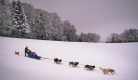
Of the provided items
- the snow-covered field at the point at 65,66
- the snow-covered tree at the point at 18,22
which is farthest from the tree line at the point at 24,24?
the snow-covered field at the point at 65,66

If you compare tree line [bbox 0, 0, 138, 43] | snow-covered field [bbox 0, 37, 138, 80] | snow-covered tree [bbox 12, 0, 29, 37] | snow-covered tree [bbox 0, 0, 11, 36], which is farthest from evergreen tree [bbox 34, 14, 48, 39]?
snow-covered field [bbox 0, 37, 138, 80]

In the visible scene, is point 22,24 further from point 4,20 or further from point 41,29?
point 4,20

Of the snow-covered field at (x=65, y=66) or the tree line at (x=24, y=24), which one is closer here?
A: the snow-covered field at (x=65, y=66)

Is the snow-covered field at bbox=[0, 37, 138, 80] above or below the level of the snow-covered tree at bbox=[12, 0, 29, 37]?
below

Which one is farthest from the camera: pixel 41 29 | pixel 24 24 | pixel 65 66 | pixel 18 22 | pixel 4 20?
pixel 41 29

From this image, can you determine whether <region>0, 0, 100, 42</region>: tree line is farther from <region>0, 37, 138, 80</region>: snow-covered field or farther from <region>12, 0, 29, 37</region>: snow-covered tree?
<region>0, 37, 138, 80</region>: snow-covered field

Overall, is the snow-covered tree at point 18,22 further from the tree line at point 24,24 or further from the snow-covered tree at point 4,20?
the snow-covered tree at point 4,20

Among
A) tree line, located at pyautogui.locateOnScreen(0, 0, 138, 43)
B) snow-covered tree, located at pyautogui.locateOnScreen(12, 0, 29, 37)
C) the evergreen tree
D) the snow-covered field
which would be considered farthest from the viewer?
the evergreen tree

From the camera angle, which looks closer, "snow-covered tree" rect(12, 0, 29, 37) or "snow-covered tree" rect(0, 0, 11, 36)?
"snow-covered tree" rect(12, 0, 29, 37)

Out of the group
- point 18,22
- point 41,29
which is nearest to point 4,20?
point 18,22

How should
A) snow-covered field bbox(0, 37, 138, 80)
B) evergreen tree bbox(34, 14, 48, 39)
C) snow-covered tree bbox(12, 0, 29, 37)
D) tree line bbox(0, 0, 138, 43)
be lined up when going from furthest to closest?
1. evergreen tree bbox(34, 14, 48, 39)
2. tree line bbox(0, 0, 138, 43)
3. snow-covered tree bbox(12, 0, 29, 37)
4. snow-covered field bbox(0, 37, 138, 80)

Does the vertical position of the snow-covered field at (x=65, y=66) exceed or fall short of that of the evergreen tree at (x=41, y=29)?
it falls short

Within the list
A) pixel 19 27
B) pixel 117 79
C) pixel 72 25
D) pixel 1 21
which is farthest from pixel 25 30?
pixel 117 79

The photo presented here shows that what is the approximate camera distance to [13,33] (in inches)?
1085
